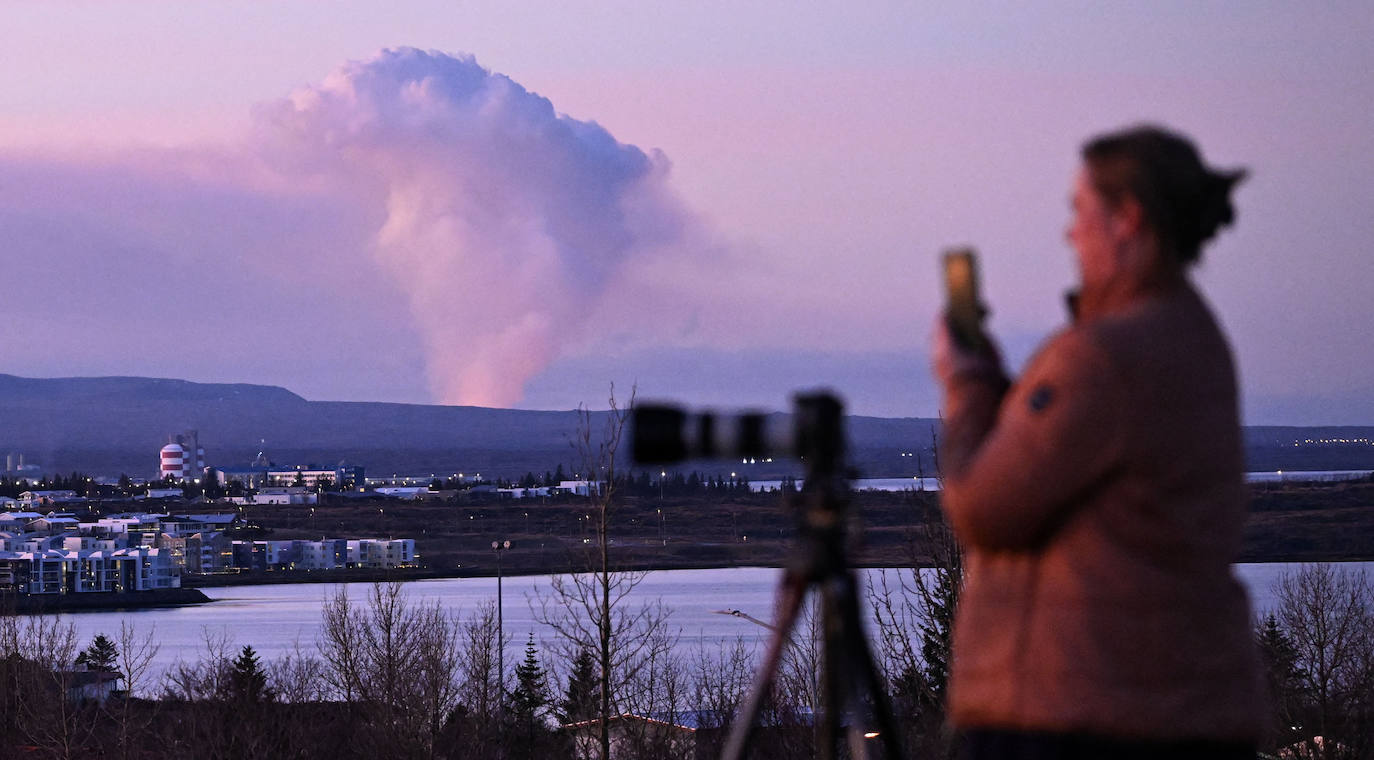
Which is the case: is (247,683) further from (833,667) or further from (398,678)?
(833,667)

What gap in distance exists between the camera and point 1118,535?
1952mm

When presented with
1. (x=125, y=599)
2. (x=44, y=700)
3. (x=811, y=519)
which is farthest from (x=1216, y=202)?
(x=125, y=599)

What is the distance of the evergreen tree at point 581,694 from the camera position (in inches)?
1647

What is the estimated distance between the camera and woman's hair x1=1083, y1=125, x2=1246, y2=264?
80.7 inches

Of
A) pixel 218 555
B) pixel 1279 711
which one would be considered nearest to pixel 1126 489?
pixel 1279 711

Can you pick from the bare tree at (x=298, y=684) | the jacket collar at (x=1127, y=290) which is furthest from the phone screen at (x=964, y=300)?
the bare tree at (x=298, y=684)

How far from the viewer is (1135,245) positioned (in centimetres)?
Result: 207

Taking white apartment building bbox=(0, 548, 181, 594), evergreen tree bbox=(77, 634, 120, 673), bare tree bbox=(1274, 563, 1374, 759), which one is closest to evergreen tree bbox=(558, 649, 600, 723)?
bare tree bbox=(1274, 563, 1374, 759)

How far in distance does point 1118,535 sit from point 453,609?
95.4 m

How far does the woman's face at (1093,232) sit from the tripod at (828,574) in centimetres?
40

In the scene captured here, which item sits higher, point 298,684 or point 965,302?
point 965,302

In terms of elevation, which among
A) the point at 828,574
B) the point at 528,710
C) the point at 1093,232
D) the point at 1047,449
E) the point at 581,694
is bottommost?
the point at 528,710

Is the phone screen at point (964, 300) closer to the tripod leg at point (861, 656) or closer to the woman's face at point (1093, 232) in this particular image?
the woman's face at point (1093, 232)

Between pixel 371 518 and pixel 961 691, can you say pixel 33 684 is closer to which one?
pixel 961 691
